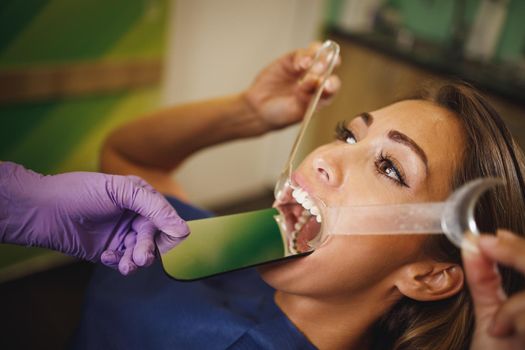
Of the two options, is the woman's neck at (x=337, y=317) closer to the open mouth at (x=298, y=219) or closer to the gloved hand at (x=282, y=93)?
the open mouth at (x=298, y=219)

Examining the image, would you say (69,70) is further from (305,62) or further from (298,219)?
(298,219)

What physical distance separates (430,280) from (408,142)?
11.5 inches

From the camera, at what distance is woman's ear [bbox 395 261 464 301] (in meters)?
0.97

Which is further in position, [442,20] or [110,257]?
[442,20]

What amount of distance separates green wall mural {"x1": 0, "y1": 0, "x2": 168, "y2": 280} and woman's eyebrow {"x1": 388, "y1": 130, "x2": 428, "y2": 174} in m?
1.62

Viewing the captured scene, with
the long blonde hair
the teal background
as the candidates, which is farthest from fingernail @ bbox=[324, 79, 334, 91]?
the teal background

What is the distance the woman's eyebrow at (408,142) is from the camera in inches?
36.9

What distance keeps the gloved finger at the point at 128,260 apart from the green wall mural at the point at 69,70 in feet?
4.70

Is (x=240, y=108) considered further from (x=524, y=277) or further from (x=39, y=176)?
(x=524, y=277)

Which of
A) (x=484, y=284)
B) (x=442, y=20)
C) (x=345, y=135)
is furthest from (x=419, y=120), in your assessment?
(x=442, y=20)

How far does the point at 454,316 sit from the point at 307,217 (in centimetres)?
38

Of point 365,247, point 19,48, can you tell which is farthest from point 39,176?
point 19,48

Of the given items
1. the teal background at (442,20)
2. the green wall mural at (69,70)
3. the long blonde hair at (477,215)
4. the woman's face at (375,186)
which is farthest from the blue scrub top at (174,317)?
the teal background at (442,20)

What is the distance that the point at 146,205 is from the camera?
32.6 inches
